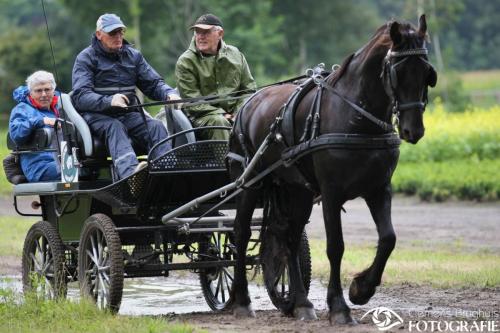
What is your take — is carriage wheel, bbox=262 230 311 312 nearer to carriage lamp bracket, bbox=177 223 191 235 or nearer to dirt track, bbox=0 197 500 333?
dirt track, bbox=0 197 500 333

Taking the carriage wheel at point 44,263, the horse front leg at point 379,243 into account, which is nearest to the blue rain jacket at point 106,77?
the carriage wheel at point 44,263

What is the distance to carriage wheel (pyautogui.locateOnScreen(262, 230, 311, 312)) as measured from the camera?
381 inches

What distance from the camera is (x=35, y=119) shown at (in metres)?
10.7

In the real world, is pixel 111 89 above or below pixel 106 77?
below

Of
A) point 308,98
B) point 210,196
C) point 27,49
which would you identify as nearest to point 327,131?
point 308,98

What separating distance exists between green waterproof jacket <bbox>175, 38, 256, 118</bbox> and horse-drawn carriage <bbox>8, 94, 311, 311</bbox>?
0.35m

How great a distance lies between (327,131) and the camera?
28.2 ft

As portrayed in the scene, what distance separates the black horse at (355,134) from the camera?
26.5 ft

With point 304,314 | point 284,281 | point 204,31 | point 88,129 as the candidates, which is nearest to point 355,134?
point 304,314

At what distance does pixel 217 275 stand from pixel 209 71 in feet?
5.86

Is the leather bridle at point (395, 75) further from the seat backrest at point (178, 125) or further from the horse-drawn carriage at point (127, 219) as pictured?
the seat backrest at point (178, 125)

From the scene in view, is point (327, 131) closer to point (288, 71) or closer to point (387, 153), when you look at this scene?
point (387, 153)

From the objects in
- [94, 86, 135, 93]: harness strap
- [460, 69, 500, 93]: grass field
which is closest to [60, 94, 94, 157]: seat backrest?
[94, 86, 135, 93]: harness strap

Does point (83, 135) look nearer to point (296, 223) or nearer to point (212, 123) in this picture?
point (212, 123)
